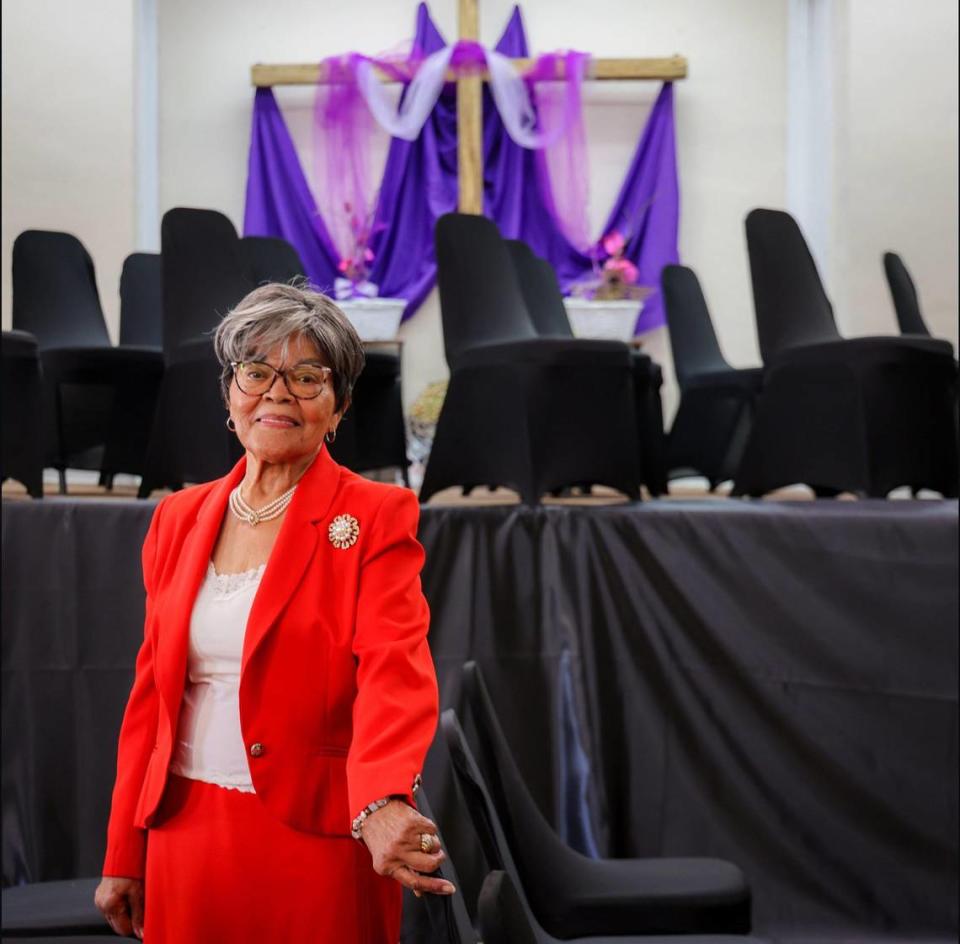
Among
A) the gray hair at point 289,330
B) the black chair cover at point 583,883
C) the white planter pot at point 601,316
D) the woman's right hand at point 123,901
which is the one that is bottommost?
the black chair cover at point 583,883

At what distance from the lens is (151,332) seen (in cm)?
450

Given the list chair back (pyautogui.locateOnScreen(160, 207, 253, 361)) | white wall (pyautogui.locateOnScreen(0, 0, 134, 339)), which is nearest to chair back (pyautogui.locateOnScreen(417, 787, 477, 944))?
chair back (pyautogui.locateOnScreen(160, 207, 253, 361))

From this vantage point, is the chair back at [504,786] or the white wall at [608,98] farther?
the white wall at [608,98]

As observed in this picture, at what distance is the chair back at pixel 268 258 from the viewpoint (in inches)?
153

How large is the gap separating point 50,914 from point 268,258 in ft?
8.47

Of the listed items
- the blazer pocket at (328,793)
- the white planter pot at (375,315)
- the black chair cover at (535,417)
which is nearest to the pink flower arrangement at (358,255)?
the white planter pot at (375,315)

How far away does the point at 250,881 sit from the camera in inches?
43.9

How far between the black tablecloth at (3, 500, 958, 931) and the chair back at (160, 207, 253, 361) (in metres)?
0.52

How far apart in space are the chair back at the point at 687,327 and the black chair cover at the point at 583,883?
3.02 m

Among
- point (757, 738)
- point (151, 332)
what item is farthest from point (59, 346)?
point (757, 738)

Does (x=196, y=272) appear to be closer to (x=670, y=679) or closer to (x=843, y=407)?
(x=670, y=679)

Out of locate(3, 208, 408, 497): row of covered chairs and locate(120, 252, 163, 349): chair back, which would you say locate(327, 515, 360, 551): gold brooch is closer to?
locate(3, 208, 408, 497): row of covered chairs

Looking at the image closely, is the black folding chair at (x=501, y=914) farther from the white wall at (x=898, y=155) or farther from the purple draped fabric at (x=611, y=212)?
the purple draped fabric at (x=611, y=212)

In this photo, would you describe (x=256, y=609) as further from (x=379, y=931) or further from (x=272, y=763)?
(x=379, y=931)
